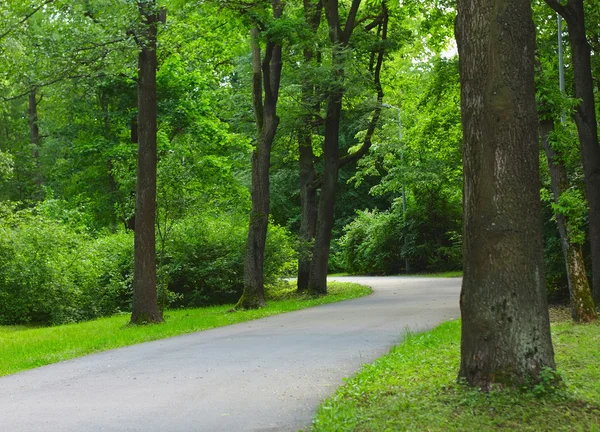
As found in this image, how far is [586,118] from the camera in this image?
53.6 ft

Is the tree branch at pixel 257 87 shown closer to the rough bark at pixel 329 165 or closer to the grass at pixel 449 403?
the rough bark at pixel 329 165

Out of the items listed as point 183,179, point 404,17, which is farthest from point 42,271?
point 404,17

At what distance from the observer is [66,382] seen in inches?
378

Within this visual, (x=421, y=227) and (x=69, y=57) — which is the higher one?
(x=69, y=57)

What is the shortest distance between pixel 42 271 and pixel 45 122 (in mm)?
20639

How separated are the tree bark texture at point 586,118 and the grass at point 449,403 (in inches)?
320

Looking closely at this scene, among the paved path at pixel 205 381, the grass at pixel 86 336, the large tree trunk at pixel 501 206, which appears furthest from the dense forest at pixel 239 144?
the large tree trunk at pixel 501 206

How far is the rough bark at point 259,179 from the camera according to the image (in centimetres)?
2164

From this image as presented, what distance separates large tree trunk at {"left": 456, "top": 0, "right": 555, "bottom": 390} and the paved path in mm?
1933

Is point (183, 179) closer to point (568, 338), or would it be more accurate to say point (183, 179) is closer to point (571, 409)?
point (568, 338)

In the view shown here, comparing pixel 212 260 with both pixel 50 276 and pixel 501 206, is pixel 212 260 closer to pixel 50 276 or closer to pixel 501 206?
pixel 50 276

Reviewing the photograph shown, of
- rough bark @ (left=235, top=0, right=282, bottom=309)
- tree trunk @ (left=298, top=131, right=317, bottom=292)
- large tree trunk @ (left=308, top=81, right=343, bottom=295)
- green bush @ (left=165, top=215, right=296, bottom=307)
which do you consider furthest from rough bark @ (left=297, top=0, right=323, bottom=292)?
rough bark @ (left=235, top=0, right=282, bottom=309)

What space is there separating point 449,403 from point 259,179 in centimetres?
1612

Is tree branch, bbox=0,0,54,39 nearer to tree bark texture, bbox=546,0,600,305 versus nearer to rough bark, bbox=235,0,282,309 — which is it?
rough bark, bbox=235,0,282,309
